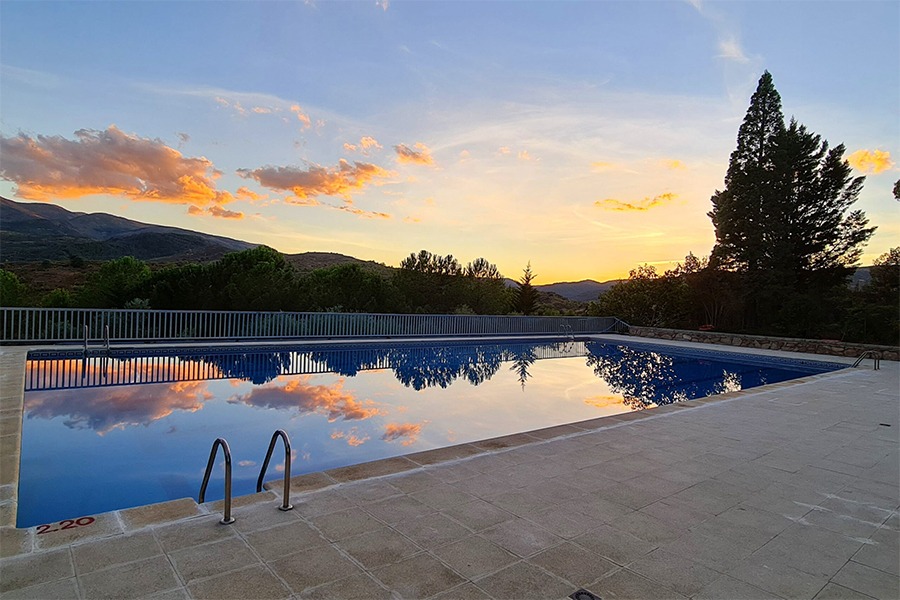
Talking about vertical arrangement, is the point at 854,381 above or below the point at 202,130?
below

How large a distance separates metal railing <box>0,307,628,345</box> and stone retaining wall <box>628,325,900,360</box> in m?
3.58

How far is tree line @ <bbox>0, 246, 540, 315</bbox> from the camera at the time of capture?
14.8 meters

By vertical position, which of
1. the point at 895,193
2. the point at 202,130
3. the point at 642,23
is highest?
the point at 642,23

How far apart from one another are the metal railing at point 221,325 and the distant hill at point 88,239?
15.4 meters

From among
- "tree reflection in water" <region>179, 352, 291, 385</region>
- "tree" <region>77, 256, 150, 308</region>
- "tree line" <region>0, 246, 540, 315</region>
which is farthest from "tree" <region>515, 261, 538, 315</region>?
"tree" <region>77, 256, 150, 308</region>

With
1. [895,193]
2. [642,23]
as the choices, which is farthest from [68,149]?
[895,193]

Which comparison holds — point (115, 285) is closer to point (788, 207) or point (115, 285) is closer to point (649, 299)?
point (649, 299)

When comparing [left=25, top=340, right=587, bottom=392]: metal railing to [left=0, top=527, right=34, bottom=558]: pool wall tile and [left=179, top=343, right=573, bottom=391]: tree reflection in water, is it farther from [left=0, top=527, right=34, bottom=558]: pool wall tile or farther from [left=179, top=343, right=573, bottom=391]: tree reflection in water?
[left=0, top=527, right=34, bottom=558]: pool wall tile

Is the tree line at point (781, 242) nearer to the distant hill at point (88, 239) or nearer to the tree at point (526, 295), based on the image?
the tree at point (526, 295)

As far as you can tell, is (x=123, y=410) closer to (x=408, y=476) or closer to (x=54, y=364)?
(x=54, y=364)

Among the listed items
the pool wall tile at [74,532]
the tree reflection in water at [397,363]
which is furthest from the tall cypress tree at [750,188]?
the pool wall tile at [74,532]

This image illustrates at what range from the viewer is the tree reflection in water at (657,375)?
8500 millimetres

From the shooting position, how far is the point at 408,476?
319 centimetres

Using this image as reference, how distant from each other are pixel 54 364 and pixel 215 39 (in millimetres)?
6339
